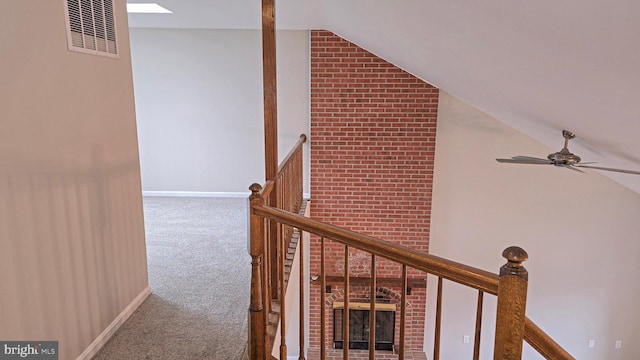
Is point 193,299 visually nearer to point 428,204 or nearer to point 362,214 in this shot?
point 362,214

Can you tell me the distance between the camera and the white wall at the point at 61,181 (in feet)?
5.82

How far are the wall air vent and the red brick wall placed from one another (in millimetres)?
3069

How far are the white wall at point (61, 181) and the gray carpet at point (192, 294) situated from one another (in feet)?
0.76

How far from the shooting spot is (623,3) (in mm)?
1021

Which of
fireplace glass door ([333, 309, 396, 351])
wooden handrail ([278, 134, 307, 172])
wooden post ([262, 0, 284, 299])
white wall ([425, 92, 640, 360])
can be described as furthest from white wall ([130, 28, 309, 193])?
wooden post ([262, 0, 284, 299])

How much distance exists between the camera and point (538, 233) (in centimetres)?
582

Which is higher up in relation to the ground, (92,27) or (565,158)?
(92,27)

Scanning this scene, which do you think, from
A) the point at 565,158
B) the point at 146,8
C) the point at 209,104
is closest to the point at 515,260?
the point at 565,158

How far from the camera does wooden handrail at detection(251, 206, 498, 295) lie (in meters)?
1.31

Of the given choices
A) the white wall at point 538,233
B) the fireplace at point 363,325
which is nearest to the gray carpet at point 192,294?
the fireplace at point 363,325

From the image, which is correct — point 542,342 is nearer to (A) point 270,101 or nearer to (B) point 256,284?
(B) point 256,284

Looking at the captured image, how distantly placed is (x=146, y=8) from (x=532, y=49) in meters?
3.88

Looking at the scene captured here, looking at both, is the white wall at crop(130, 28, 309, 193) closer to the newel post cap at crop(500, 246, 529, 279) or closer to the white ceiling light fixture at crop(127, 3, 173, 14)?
the white ceiling light fixture at crop(127, 3, 173, 14)

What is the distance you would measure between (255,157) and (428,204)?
8.27ft
